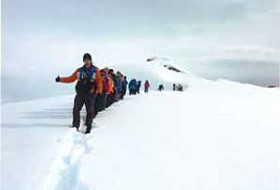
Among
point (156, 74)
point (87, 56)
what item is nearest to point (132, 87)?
point (87, 56)

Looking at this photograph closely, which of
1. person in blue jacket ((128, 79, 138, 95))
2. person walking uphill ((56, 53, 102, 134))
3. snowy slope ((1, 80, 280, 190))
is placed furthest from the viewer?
person in blue jacket ((128, 79, 138, 95))

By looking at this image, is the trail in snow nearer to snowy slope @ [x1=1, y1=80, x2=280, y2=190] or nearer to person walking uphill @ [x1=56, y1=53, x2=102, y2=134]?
snowy slope @ [x1=1, y1=80, x2=280, y2=190]

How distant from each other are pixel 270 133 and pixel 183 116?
376 centimetres

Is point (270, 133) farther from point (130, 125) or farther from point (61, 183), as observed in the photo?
point (61, 183)

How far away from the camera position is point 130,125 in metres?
11.7

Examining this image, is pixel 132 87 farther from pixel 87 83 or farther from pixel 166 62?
pixel 166 62

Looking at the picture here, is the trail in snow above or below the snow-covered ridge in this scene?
below

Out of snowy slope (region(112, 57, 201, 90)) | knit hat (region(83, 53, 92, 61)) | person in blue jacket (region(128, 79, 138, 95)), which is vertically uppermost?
snowy slope (region(112, 57, 201, 90))

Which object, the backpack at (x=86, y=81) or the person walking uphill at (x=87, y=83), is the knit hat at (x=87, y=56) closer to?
the person walking uphill at (x=87, y=83)

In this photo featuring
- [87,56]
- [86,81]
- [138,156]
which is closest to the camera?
[138,156]

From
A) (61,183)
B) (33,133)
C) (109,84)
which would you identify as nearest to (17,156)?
(61,183)

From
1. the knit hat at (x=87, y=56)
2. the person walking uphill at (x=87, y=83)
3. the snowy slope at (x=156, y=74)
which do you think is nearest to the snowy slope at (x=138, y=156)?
the person walking uphill at (x=87, y=83)

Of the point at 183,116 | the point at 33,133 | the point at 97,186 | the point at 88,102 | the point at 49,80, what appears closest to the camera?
the point at 97,186

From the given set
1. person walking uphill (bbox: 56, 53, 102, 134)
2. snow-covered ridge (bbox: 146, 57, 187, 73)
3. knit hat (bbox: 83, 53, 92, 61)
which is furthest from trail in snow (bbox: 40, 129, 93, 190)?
snow-covered ridge (bbox: 146, 57, 187, 73)
